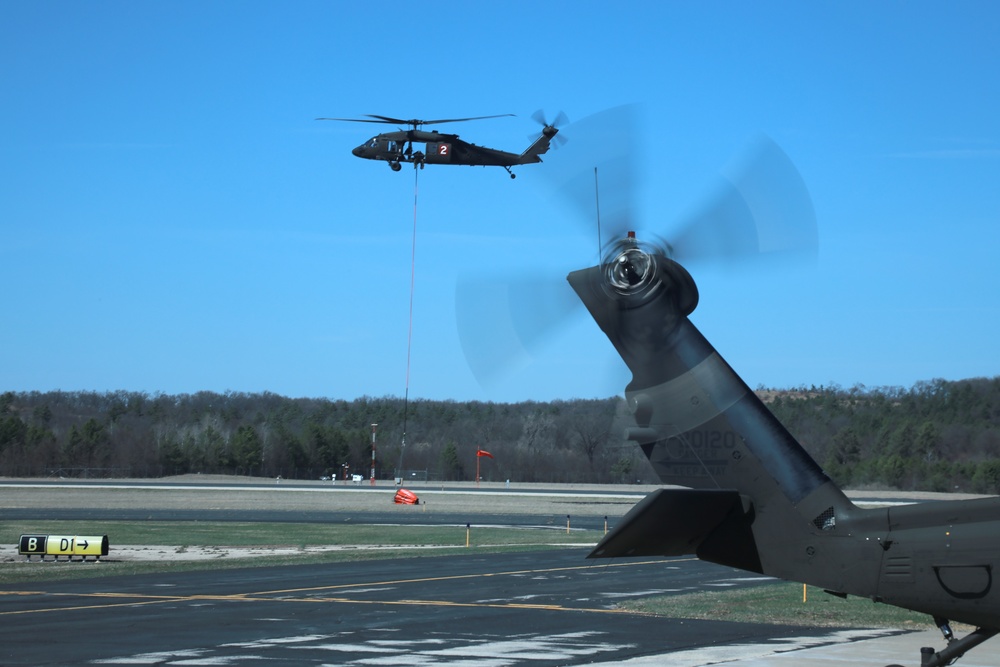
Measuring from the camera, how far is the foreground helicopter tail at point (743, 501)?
8.51 meters

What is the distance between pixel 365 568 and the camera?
27297mm

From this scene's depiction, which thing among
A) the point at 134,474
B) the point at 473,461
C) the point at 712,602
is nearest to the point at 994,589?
the point at 712,602

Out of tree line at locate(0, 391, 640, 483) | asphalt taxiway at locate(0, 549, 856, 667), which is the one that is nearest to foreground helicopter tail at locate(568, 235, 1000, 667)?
asphalt taxiway at locate(0, 549, 856, 667)

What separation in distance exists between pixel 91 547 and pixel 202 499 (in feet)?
130

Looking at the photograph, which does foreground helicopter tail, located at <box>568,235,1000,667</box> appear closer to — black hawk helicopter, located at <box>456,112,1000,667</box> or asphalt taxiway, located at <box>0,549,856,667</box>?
black hawk helicopter, located at <box>456,112,1000,667</box>

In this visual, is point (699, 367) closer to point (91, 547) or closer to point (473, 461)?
point (91, 547)

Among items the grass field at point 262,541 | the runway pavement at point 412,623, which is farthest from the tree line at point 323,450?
the runway pavement at point 412,623

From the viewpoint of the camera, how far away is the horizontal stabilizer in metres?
8.05

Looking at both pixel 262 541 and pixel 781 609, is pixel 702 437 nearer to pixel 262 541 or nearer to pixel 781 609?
pixel 781 609

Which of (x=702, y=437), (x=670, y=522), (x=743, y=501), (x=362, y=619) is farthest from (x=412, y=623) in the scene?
(x=670, y=522)

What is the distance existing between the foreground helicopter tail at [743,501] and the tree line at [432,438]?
54.0 feet

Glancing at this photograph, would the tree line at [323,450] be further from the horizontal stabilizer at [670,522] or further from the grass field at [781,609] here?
the horizontal stabilizer at [670,522]

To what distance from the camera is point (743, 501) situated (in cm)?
935

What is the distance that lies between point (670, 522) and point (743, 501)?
3.05 feet
